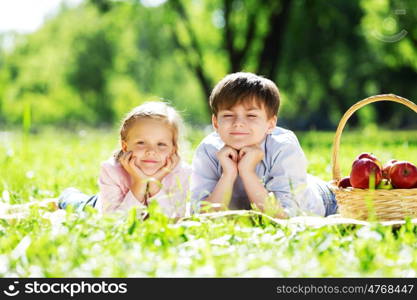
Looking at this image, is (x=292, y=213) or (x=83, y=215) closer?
(x=83, y=215)

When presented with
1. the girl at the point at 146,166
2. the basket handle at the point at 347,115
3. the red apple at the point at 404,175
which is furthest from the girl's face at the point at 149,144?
the red apple at the point at 404,175

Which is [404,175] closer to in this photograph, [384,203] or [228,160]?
[384,203]

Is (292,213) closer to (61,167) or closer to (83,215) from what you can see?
(83,215)

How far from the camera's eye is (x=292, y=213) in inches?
159

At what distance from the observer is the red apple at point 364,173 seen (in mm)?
3883

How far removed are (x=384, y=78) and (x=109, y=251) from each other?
30809 mm

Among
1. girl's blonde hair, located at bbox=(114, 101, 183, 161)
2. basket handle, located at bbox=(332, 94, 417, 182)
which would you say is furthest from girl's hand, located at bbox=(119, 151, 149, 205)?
basket handle, located at bbox=(332, 94, 417, 182)

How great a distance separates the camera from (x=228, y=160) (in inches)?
161

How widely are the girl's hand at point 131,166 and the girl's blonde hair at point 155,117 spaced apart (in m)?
0.16

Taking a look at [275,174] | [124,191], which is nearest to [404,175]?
[275,174]

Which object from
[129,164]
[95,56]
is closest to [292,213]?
[129,164]

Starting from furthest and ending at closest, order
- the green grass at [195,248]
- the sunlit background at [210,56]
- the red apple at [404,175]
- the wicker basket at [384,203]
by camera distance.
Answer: the sunlit background at [210,56], the red apple at [404,175], the wicker basket at [384,203], the green grass at [195,248]

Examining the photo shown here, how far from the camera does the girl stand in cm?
402

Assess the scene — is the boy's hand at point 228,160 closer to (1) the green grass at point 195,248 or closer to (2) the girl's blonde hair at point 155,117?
(2) the girl's blonde hair at point 155,117
